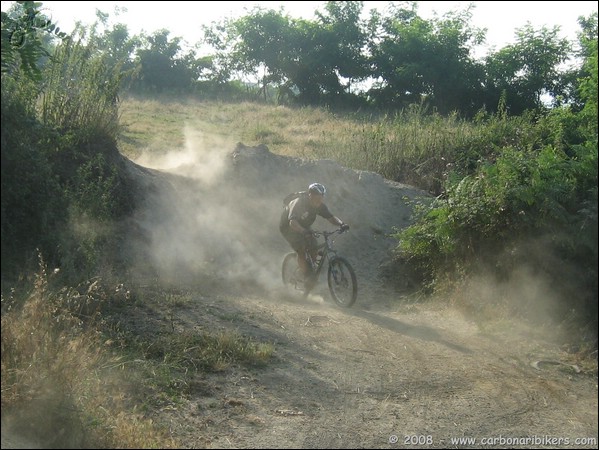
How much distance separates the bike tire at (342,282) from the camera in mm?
11102

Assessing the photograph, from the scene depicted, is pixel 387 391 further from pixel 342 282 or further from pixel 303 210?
pixel 303 210

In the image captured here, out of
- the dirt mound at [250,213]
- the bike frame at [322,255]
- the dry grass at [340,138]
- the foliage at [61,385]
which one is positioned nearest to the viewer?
the foliage at [61,385]

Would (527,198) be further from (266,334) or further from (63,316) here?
(63,316)

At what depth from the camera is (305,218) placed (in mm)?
11594

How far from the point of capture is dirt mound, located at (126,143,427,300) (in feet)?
44.0

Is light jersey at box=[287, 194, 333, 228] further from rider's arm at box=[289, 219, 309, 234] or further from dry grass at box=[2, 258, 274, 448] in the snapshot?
dry grass at box=[2, 258, 274, 448]

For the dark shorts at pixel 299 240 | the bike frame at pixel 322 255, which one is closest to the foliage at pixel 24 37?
the dark shorts at pixel 299 240

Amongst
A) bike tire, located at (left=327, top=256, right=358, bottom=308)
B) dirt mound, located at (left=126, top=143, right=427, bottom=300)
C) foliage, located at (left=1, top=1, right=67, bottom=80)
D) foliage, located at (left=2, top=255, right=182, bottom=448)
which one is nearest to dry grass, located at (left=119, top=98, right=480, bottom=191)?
dirt mound, located at (left=126, top=143, right=427, bottom=300)

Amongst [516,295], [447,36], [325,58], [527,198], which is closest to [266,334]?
[516,295]

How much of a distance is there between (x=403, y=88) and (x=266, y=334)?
2823cm

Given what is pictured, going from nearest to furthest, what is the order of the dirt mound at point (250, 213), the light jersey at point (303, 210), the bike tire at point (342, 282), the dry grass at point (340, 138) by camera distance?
the bike tire at point (342, 282) < the light jersey at point (303, 210) < the dirt mound at point (250, 213) < the dry grass at point (340, 138)

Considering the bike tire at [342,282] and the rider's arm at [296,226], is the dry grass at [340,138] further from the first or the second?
the bike tire at [342,282]

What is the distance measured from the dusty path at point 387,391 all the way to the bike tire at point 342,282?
115 cm

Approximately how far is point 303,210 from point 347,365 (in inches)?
155
